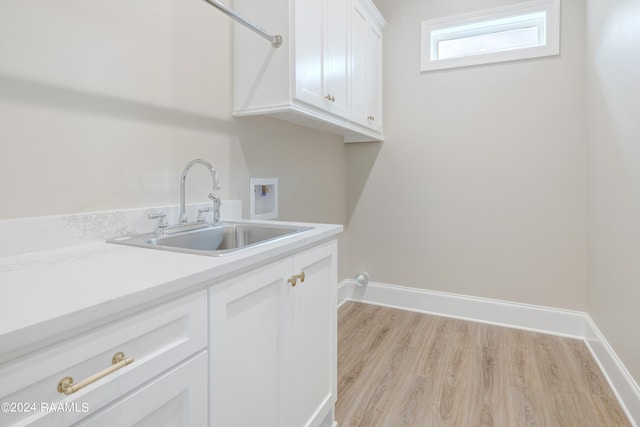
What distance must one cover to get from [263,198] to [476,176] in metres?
1.67

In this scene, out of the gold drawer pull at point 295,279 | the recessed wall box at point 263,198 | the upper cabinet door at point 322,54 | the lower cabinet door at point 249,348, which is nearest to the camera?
the lower cabinet door at point 249,348

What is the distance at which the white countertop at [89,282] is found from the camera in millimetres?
501

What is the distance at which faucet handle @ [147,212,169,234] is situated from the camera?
1271mm

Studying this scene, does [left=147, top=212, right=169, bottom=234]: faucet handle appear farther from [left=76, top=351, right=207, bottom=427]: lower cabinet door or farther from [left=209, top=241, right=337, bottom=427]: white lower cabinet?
[left=76, top=351, right=207, bottom=427]: lower cabinet door

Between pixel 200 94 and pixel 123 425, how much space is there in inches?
50.7

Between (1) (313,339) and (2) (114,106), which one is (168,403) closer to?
(1) (313,339)

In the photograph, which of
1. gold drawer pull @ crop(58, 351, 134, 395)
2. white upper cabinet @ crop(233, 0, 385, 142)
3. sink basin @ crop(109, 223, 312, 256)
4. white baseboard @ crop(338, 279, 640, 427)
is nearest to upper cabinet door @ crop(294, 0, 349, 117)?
white upper cabinet @ crop(233, 0, 385, 142)

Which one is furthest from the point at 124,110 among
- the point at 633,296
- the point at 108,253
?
the point at 633,296

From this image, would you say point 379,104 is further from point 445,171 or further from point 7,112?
point 7,112

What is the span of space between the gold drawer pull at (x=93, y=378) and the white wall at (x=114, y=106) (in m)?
0.63

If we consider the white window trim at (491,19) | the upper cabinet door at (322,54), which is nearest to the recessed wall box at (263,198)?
the upper cabinet door at (322,54)

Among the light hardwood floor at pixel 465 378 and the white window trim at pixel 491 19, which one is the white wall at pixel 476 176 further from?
the light hardwood floor at pixel 465 378

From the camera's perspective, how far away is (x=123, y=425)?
619 mm

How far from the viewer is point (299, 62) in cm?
160
